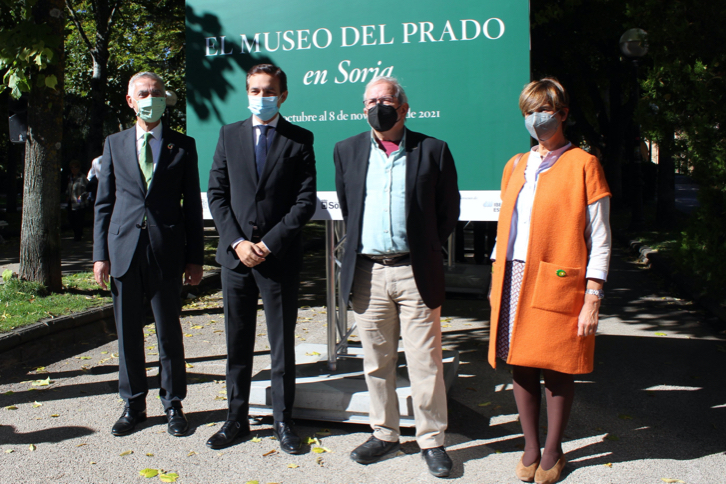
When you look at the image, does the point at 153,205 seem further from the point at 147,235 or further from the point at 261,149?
the point at 261,149

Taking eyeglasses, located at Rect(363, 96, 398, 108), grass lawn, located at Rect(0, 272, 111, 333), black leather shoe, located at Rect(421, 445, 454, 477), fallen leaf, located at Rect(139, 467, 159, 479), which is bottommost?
fallen leaf, located at Rect(139, 467, 159, 479)

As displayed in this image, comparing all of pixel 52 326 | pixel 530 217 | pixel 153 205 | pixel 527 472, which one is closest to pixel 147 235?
pixel 153 205

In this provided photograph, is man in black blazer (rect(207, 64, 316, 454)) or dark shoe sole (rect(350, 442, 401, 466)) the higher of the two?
man in black blazer (rect(207, 64, 316, 454))

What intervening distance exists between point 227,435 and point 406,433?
1123 mm

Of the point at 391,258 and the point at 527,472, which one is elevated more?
the point at 391,258

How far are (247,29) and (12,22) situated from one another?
16.0ft

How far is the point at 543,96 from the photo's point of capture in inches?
128

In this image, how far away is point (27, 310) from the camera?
6.71 metres

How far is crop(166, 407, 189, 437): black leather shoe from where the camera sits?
4027 mm

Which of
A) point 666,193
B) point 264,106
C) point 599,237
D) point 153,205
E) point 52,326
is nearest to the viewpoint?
point 599,237

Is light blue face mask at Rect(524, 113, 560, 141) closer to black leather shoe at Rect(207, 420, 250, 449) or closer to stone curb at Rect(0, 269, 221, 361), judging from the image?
black leather shoe at Rect(207, 420, 250, 449)

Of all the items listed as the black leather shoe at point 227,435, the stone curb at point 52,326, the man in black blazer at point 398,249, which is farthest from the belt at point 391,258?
the stone curb at point 52,326

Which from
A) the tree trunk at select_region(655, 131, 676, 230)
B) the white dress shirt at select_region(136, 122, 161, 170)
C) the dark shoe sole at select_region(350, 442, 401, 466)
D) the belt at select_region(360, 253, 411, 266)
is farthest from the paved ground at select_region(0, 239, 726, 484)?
the tree trunk at select_region(655, 131, 676, 230)

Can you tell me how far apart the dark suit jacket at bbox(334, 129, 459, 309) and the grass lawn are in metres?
4.05
